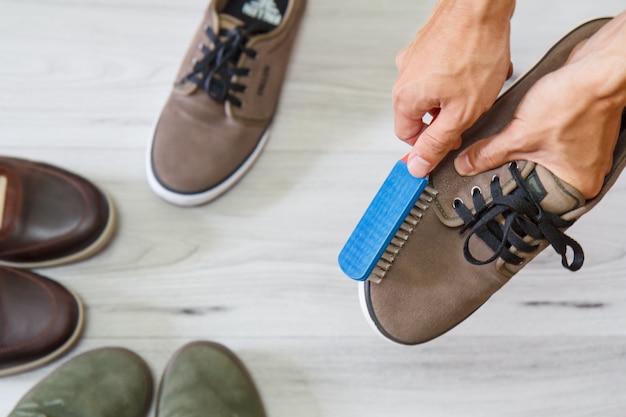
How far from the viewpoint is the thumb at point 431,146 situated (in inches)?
22.9

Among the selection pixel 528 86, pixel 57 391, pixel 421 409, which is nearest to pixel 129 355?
pixel 57 391

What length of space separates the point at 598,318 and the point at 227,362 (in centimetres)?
62

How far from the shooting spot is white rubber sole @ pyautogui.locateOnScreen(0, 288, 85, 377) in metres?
0.79

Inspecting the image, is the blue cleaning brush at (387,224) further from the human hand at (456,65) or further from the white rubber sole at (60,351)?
the white rubber sole at (60,351)

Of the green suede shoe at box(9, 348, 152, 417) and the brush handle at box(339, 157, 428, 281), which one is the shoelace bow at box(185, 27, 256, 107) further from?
the green suede shoe at box(9, 348, 152, 417)

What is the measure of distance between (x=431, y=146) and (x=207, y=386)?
508 mm

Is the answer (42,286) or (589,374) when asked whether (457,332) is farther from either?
(42,286)

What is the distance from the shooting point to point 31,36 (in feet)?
2.98

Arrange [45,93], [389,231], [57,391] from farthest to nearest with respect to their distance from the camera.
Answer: [45,93], [57,391], [389,231]

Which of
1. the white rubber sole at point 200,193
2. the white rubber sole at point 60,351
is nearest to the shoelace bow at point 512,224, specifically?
the white rubber sole at point 200,193

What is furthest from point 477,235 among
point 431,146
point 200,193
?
point 200,193

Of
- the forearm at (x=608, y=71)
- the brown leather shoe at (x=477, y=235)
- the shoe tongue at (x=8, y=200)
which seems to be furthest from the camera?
the shoe tongue at (x=8, y=200)

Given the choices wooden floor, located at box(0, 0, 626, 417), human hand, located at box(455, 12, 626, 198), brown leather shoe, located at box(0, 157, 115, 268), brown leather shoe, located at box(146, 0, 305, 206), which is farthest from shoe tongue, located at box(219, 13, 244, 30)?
human hand, located at box(455, 12, 626, 198)

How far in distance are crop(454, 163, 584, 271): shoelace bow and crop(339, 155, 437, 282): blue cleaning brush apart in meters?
0.06
